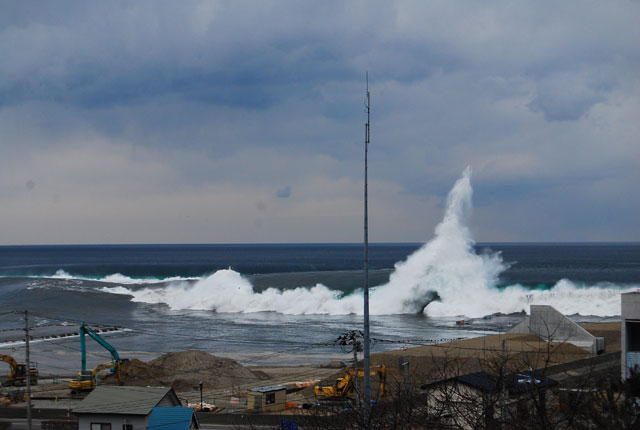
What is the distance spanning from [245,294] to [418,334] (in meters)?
32.1

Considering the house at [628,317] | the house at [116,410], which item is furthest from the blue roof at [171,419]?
the house at [628,317]

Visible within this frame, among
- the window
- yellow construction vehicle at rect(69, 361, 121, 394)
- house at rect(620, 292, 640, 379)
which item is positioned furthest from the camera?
yellow construction vehicle at rect(69, 361, 121, 394)

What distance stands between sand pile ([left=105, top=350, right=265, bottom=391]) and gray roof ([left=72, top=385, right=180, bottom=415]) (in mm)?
10955

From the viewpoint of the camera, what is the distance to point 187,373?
3353 cm

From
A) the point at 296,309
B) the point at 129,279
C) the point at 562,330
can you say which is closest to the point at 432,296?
the point at 296,309

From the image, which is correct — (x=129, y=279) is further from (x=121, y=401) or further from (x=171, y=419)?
(x=171, y=419)

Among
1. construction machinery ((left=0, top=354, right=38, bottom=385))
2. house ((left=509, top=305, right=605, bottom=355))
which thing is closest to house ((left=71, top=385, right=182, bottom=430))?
construction machinery ((left=0, top=354, right=38, bottom=385))

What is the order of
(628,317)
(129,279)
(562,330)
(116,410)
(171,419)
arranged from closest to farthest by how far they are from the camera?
(628,317)
(171,419)
(116,410)
(562,330)
(129,279)

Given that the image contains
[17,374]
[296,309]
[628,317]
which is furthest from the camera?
[296,309]

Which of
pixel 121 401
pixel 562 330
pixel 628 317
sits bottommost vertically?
pixel 121 401

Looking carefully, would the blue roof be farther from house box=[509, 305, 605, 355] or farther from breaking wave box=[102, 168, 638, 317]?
breaking wave box=[102, 168, 638, 317]

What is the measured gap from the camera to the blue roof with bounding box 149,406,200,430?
735 inches

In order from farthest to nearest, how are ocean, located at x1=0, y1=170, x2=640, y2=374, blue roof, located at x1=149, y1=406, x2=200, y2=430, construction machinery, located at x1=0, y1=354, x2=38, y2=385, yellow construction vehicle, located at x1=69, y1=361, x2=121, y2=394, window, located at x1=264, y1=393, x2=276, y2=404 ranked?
1. ocean, located at x1=0, y1=170, x2=640, y2=374
2. construction machinery, located at x1=0, y1=354, x2=38, y2=385
3. yellow construction vehicle, located at x1=69, y1=361, x2=121, y2=394
4. window, located at x1=264, y1=393, x2=276, y2=404
5. blue roof, located at x1=149, y1=406, x2=200, y2=430

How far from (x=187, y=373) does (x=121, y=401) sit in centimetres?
1391
